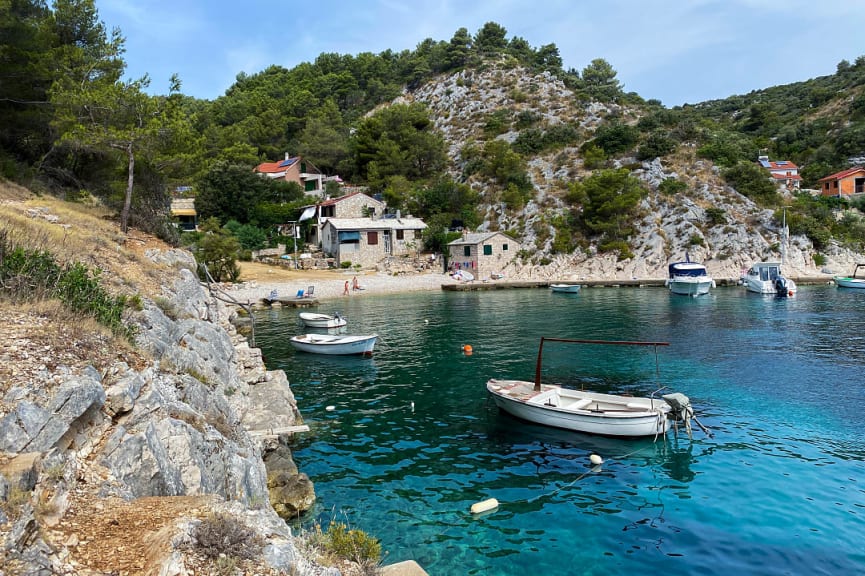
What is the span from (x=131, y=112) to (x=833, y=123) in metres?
119

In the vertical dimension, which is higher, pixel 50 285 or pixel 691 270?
pixel 691 270

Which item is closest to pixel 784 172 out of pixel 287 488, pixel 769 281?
pixel 769 281

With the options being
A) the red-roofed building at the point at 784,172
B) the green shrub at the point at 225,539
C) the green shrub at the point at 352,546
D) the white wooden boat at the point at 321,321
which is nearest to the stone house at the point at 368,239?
Answer: the white wooden boat at the point at 321,321

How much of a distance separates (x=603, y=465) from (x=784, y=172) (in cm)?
9326

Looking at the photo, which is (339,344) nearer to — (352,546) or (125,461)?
(125,461)

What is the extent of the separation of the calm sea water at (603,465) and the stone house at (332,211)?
4191 cm

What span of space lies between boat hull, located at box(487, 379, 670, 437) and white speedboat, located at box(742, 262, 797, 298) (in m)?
42.8

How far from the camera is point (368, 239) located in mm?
70062

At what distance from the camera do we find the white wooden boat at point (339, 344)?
3064 cm

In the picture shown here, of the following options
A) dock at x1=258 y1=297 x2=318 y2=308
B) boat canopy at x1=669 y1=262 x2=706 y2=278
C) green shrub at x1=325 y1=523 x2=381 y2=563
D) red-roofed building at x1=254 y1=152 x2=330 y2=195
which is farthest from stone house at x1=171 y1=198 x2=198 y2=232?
green shrub at x1=325 y1=523 x2=381 y2=563

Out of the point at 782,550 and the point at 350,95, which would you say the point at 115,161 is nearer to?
the point at 782,550

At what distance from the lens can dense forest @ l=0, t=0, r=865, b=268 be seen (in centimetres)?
3027

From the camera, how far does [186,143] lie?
30156mm

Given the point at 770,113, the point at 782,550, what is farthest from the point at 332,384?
the point at 770,113
